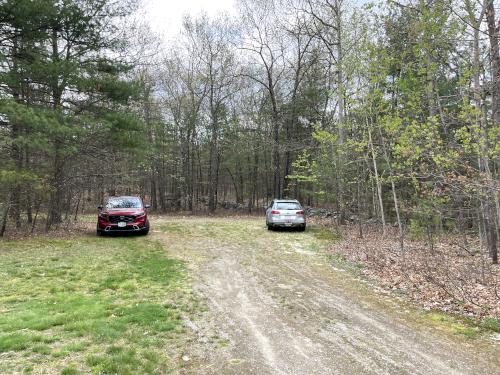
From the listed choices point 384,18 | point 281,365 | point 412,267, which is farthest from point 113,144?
point 281,365

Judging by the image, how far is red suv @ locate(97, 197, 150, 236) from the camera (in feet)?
45.4

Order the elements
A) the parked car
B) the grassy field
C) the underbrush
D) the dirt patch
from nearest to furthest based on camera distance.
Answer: the grassy field → the underbrush → the dirt patch → the parked car

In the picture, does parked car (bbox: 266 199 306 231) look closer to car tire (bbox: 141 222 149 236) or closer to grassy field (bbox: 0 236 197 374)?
car tire (bbox: 141 222 149 236)

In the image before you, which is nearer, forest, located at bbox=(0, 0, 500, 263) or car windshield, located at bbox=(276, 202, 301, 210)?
forest, located at bbox=(0, 0, 500, 263)

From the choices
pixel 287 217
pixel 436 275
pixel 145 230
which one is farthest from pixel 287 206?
pixel 436 275

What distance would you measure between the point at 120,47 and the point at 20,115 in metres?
5.78

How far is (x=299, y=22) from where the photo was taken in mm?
23062

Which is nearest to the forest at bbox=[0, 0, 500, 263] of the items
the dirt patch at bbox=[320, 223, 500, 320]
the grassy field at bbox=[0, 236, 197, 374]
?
the dirt patch at bbox=[320, 223, 500, 320]

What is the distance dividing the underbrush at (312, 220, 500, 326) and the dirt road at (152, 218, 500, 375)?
2.23 ft

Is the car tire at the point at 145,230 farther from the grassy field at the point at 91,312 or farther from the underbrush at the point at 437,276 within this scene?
the underbrush at the point at 437,276

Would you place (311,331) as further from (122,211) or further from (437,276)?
(122,211)

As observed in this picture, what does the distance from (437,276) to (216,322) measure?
5.28 meters

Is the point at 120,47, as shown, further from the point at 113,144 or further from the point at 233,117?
the point at 233,117

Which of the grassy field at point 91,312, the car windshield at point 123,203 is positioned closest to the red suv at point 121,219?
the car windshield at point 123,203
